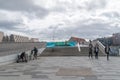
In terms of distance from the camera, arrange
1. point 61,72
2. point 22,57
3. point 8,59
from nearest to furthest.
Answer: point 61,72 → point 8,59 → point 22,57

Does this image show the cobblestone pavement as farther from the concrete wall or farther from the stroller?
the stroller

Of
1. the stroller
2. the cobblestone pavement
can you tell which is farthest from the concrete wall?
the cobblestone pavement

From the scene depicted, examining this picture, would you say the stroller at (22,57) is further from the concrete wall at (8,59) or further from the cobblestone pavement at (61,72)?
the cobblestone pavement at (61,72)

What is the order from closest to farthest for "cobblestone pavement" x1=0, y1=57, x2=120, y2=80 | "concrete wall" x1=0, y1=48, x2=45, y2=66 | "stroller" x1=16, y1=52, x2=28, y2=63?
"cobblestone pavement" x1=0, y1=57, x2=120, y2=80, "concrete wall" x1=0, y1=48, x2=45, y2=66, "stroller" x1=16, y1=52, x2=28, y2=63

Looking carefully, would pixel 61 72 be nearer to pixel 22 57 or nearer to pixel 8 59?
pixel 8 59

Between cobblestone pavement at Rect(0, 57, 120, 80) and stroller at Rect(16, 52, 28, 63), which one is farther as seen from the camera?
stroller at Rect(16, 52, 28, 63)

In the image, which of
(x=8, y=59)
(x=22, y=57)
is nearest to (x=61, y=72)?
(x=8, y=59)

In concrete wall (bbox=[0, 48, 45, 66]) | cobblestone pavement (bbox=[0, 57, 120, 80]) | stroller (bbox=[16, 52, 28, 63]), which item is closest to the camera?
cobblestone pavement (bbox=[0, 57, 120, 80])

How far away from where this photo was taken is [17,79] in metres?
14.3

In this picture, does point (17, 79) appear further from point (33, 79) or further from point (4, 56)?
point (4, 56)

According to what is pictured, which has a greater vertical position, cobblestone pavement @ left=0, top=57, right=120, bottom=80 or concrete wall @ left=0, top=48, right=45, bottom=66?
concrete wall @ left=0, top=48, right=45, bottom=66

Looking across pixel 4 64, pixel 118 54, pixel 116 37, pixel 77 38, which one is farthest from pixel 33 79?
pixel 116 37

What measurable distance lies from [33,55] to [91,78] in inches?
725

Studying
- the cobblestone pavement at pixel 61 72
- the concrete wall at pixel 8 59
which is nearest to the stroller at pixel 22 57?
the concrete wall at pixel 8 59
